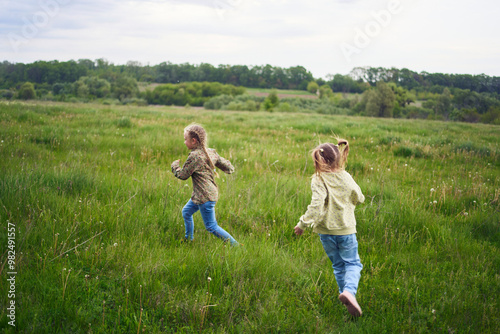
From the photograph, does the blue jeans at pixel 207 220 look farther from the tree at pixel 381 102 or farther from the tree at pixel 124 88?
the tree at pixel 124 88

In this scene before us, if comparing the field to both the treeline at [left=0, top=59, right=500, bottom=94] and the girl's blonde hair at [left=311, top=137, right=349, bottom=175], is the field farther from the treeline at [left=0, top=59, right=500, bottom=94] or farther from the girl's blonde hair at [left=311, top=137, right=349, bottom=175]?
the treeline at [left=0, top=59, right=500, bottom=94]

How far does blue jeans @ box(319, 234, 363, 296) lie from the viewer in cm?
270

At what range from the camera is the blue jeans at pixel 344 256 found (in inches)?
106

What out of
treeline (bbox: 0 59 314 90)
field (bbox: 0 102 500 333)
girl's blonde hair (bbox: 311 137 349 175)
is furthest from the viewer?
treeline (bbox: 0 59 314 90)

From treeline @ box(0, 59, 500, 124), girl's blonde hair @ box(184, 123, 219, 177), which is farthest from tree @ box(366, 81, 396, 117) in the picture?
girl's blonde hair @ box(184, 123, 219, 177)

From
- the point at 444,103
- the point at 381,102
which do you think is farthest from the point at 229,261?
the point at 381,102

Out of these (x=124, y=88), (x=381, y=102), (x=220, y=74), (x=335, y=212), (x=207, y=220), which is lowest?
(x=207, y=220)

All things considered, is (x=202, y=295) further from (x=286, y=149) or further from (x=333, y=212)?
(x=286, y=149)

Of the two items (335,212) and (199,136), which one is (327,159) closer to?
(335,212)

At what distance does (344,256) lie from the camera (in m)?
2.82

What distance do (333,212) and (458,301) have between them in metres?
1.43

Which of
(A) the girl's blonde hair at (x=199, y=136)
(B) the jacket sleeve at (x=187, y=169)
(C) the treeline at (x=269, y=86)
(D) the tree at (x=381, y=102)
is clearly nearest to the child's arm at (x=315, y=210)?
(A) the girl's blonde hair at (x=199, y=136)

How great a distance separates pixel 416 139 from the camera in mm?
11695

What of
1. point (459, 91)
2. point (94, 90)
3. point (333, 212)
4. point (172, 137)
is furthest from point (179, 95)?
point (333, 212)
